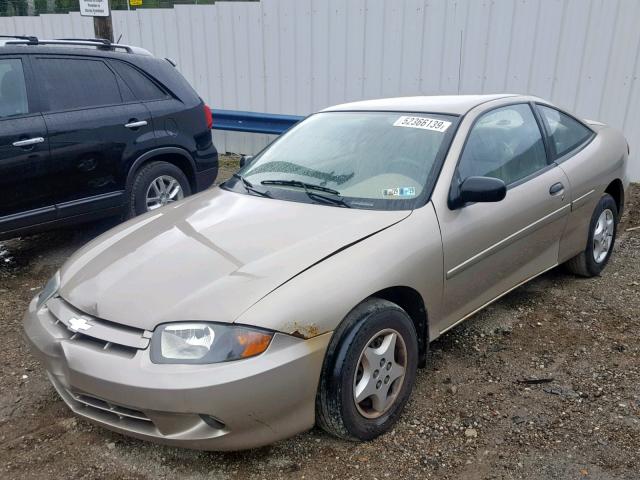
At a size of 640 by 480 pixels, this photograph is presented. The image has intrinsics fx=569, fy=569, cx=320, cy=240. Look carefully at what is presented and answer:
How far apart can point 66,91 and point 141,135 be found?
2.41 feet

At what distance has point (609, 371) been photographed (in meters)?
3.37

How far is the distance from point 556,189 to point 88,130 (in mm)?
3825

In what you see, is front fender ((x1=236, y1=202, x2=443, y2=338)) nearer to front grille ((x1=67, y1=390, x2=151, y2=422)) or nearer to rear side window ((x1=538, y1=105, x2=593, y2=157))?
front grille ((x1=67, y1=390, x2=151, y2=422))

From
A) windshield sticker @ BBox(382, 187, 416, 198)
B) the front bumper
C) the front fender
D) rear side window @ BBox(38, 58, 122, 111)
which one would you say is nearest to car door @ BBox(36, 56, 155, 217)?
rear side window @ BBox(38, 58, 122, 111)

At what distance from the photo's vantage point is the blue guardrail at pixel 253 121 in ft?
28.1

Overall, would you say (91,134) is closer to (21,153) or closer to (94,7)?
(21,153)

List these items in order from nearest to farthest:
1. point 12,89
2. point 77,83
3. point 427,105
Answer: point 427,105 < point 12,89 < point 77,83

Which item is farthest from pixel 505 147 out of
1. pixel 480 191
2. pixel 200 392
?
pixel 200 392

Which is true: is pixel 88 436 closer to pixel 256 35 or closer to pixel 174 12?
pixel 256 35

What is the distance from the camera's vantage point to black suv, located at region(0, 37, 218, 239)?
4598mm

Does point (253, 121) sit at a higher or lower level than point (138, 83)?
lower

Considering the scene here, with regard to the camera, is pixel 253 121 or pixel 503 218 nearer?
pixel 503 218

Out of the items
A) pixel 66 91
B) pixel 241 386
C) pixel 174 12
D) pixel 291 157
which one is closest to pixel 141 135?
pixel 66 91

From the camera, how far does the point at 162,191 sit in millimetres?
5648
